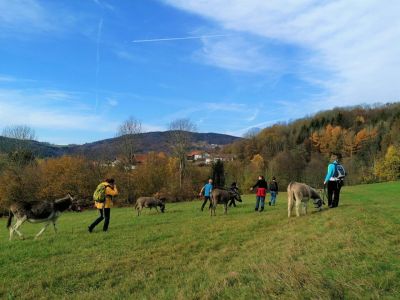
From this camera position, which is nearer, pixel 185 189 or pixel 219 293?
pixel 219 293

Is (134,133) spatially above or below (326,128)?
below

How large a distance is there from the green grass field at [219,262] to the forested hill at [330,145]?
57464mm

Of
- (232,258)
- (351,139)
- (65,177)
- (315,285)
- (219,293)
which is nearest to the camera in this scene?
(315,285)

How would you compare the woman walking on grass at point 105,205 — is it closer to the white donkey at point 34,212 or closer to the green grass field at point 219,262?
the green grass field at point 219,262

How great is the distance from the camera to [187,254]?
1202cm

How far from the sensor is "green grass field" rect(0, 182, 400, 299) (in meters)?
6.66

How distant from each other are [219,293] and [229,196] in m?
16.8

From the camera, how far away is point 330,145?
114 meters

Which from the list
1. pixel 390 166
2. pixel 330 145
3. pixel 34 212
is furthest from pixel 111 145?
pixel 330 145

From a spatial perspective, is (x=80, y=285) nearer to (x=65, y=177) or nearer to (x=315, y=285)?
(x=315, y=285)

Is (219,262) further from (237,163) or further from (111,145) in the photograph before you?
(237,163)

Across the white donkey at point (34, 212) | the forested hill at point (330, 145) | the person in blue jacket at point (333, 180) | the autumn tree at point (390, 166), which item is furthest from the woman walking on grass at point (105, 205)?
the autumn tree at point (390, 166)

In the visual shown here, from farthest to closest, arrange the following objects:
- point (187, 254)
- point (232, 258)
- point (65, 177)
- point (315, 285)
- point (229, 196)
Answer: point (65, 177) < point (229, 196) < point (187, 254) < point (232, 258) < point (315, 285)

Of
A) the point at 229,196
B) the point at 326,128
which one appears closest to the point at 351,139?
the point at 326,128
